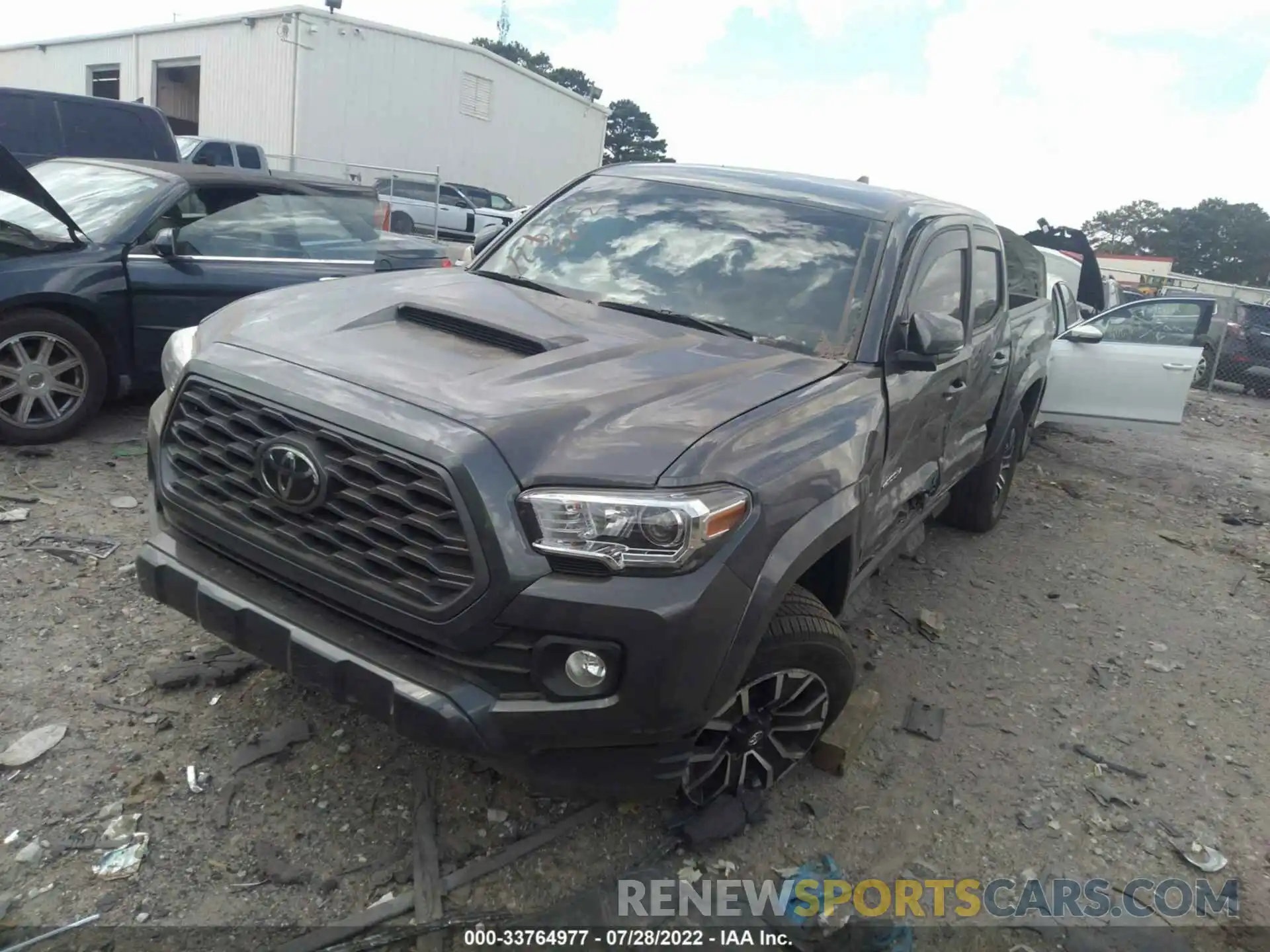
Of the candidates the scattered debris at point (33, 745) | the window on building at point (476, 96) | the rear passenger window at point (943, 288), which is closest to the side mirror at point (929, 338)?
the rear passenger window at point (943, 288)

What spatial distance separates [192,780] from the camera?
2887 millimetres

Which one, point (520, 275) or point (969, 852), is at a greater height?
point (520, 275)

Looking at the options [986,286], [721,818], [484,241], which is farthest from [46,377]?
[986,286]

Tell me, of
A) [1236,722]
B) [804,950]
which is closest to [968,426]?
[1236,722]

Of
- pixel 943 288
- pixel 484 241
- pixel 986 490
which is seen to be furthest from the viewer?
pixel 986 490

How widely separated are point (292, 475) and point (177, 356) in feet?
2.98

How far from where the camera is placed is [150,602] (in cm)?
383

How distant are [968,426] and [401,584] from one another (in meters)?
3.24

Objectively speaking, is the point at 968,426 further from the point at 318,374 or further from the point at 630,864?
the point at 318,374

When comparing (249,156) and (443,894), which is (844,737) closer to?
(443,894)

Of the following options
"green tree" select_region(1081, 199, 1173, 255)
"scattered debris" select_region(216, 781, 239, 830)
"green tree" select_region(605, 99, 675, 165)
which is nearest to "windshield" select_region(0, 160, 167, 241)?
"scattered debris" select_region(216, 781, 239, 830)

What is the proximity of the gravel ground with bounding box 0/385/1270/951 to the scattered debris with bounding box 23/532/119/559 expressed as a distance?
6 cm

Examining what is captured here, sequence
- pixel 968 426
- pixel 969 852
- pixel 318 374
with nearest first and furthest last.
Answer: pixel 318 374 < pixel 969 852 < pixel 968 426

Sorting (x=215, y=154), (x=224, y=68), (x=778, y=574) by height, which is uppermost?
(x=224, y=68)
